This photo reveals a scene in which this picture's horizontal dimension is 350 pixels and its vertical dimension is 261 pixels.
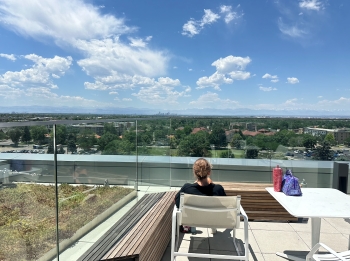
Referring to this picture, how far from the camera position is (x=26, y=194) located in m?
1.47

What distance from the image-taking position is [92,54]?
53125 millimetres

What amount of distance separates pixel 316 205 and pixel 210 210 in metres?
1.09

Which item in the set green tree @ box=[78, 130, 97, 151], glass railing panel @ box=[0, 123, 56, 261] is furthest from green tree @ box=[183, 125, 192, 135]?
glass railing panel @ box=[0, 123, 56, 261]

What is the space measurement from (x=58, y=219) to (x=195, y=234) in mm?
2118

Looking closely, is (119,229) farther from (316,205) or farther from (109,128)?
(316,205)

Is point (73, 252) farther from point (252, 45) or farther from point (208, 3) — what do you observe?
point (252, 45)

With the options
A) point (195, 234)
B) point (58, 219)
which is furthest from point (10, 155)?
point (195, 234)

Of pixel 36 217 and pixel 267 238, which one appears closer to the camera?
pixel 36 217

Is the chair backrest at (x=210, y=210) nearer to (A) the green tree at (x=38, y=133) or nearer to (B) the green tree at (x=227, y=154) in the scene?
(A) the green tree at (x=38, y=133)

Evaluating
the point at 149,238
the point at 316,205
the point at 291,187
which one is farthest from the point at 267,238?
the point at 149,238

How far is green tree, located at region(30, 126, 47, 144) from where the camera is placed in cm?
150

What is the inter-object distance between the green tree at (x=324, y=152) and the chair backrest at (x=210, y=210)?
3402 millimetres

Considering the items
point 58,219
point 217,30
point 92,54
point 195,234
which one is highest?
point 92,54

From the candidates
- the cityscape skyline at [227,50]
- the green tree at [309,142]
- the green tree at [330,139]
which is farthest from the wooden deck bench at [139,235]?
the cityscape skyline at [227,50]
